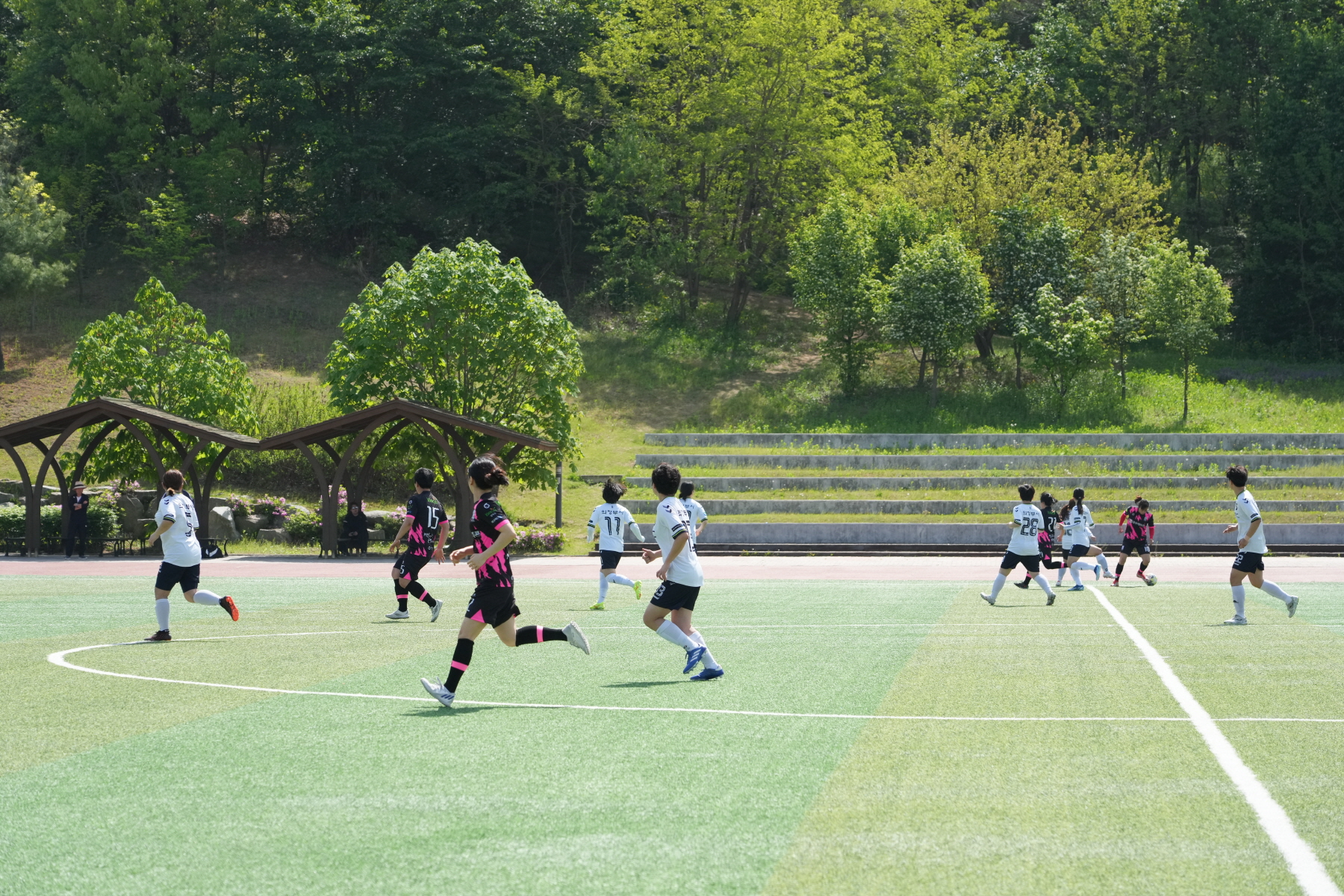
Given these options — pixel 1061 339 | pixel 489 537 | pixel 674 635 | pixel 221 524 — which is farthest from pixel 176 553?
pixel 1061 339

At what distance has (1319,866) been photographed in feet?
16.4

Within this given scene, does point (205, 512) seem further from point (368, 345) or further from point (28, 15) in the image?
point (28, 15)

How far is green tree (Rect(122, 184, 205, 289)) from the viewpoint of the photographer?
54.5m

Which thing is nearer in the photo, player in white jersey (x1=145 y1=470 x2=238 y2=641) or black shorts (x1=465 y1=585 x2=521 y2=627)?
black shorts (x1=465 y1=585 x2=521 y2=627)

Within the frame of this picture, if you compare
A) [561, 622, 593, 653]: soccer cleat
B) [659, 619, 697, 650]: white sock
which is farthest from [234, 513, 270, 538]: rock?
[561, 622, 593, 653]: soccer cleat

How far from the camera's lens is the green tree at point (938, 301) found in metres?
45.6

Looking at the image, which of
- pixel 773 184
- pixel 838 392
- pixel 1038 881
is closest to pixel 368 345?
pixel 838 392

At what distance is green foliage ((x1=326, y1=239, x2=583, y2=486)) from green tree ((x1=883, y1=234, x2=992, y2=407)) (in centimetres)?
1608

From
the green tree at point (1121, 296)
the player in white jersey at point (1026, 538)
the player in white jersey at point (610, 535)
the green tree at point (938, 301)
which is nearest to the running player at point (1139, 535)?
the player in white jersey at point (1026, 538)

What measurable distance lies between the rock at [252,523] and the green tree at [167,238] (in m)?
24.4

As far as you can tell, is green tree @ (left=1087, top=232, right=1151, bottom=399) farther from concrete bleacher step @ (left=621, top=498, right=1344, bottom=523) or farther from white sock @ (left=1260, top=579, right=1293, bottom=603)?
white sock @ (left=1260, top=579, right=1293, bottom=603)

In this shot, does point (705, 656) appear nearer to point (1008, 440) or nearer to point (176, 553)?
point (176, 553)

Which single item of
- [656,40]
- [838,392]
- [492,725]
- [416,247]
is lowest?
[492,725]

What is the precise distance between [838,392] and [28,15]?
4406 cm
